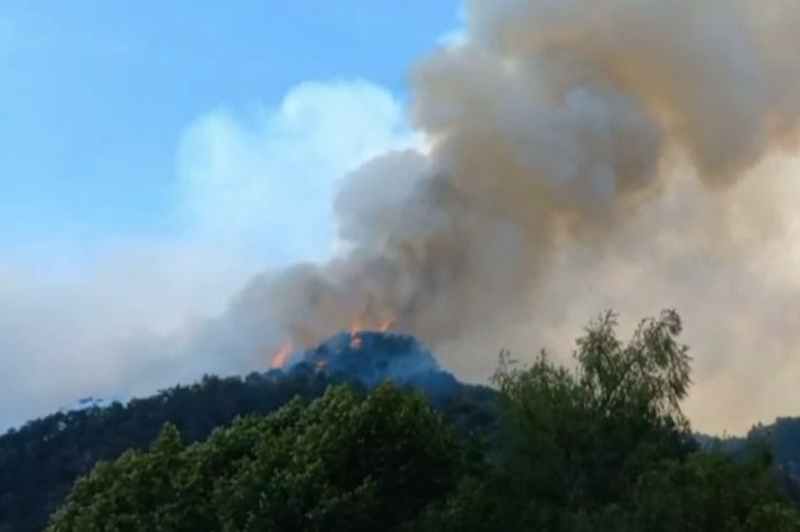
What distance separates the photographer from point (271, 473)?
3400 cm

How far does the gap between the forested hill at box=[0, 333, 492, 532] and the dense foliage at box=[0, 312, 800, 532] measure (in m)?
47.4

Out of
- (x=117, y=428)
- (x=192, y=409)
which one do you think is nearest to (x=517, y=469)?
(x=192, y=409)

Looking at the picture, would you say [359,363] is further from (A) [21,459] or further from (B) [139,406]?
(A) [21,459]

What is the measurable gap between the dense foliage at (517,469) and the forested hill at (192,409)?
156 feet

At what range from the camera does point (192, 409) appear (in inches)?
3713

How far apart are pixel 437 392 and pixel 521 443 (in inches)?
2360

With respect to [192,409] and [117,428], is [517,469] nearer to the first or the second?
[192,409]

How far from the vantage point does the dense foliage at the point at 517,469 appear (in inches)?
1170

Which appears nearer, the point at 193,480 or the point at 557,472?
the point at 557,472

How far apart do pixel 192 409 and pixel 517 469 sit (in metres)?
64.3

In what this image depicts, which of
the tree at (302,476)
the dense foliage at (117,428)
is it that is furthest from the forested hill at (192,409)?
the tree at (302,476)

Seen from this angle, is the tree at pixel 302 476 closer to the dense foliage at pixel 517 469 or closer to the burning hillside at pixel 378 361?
the dense foliage at pixel 517 469

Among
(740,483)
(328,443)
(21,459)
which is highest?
(21,459)

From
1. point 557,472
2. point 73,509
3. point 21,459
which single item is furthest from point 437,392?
point 557,472
